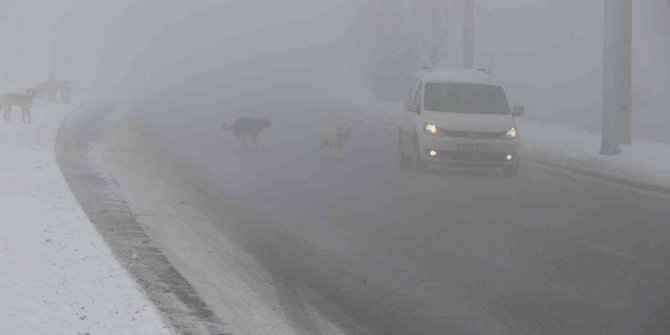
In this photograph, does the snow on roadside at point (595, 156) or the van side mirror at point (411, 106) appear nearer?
the snow on roadside at point (595, 156)

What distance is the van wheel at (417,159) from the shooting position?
58.3 feet

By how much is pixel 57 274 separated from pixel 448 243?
421cm

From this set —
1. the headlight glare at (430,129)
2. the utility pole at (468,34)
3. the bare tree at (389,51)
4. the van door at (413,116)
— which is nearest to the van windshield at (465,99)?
the van door at (413,116)

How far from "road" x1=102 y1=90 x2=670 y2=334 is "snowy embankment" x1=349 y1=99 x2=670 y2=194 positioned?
2.54 ft

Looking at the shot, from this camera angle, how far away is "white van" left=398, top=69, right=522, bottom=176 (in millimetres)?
17500

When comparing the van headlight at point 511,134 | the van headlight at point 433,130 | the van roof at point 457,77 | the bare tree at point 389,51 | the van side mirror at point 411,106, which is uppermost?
the van roof at point 457,77

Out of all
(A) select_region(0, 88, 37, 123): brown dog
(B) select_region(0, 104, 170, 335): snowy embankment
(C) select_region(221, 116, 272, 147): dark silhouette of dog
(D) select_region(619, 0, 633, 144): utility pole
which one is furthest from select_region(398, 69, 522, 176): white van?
(A) select_region(0, 88, 37, 123): brown dog

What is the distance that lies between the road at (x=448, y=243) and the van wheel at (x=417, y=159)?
23 centimetres

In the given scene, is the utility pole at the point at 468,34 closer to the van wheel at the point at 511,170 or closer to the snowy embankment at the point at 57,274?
the van wheel at the point at 511,170

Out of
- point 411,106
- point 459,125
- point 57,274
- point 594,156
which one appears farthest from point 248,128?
point 57,274

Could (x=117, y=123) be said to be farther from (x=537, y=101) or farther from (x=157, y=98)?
(x=537, y=101)

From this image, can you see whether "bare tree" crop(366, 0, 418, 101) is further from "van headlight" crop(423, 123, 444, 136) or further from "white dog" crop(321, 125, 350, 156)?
"van headlight" crop(423, 123, 444, 136)

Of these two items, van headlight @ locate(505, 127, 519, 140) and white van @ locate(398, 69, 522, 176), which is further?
van headlight @ locate(505, 127, 519, 140)

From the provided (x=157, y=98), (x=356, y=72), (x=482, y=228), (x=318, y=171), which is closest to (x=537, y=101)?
(x=356, y=72)
